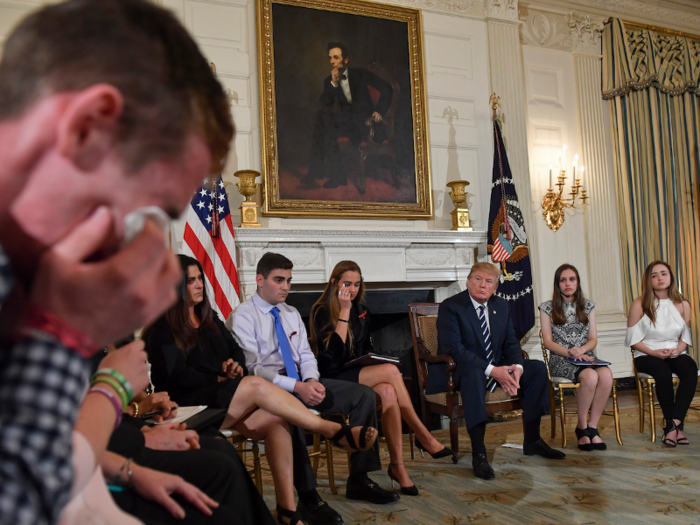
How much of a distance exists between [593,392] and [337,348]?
6.24 ft

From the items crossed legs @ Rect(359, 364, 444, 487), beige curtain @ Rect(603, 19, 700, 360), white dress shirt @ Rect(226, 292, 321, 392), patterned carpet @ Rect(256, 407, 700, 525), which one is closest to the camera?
patterned carpet @ Rect(256, 407, 700, 525)

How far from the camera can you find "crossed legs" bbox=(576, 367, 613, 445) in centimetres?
379

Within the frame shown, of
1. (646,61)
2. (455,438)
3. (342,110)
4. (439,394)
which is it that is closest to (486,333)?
(439,394)

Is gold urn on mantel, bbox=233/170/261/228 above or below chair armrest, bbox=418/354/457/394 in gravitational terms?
above

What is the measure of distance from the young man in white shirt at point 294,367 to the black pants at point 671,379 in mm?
2211

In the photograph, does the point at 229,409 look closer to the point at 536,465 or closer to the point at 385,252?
the point at 536,465

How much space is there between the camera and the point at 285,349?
2.94 metres

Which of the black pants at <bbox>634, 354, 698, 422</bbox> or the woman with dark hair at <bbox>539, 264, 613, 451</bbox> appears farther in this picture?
the woman with dark hair at <bbox>539, 264, 613, 451</bbox>

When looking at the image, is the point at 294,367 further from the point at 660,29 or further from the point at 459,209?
the point at 660,29

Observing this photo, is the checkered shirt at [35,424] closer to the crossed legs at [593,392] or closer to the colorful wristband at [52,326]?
the colorful wristband at [52,326]

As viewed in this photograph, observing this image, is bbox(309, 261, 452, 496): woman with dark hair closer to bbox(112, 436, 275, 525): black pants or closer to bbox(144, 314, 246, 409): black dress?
bbox(144, 314, 246, 409): black dress

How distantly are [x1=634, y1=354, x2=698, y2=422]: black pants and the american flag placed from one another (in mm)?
3011

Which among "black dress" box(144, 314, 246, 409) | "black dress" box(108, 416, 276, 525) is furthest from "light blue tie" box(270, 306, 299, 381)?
"black dress" box(108, 416, 276, 525)

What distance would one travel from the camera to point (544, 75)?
19.9 feet
